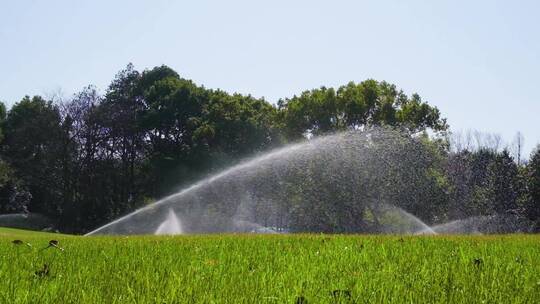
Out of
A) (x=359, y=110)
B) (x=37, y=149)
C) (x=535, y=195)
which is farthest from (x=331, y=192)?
(x=37, y=149)

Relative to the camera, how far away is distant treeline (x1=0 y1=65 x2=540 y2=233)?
4334cm

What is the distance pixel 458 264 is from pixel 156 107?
4912 centimetres

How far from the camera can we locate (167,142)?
52344mm

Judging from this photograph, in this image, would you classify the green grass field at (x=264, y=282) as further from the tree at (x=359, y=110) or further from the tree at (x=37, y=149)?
the tree at (x=37, y=149)

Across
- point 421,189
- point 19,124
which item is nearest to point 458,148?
point 421,189

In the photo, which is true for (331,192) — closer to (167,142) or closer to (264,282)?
(167,142)

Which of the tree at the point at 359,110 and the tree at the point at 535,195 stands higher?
the tree at the point at 359,110

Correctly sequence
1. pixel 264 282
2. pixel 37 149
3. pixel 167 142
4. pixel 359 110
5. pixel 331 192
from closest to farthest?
pixel 264 282 < pixel 331 192 < pixel 359 110 < pixel 167 142 < pixel 37 149

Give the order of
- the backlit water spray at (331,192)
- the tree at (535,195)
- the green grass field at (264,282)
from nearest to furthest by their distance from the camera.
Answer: the green grass field at (264,282)
the backlit water spray at (331,192)
the tree at (535,195)

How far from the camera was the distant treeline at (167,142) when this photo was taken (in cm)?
4334

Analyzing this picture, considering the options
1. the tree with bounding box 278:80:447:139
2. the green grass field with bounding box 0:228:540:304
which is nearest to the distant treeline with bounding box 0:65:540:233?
the tree with bounding box 278:80:447:139

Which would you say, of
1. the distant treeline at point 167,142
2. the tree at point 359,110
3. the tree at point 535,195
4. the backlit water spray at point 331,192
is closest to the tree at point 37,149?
the distant treeline at point 167,142

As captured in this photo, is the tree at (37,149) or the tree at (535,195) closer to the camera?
the tree at (535,195)

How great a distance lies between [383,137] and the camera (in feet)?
123
